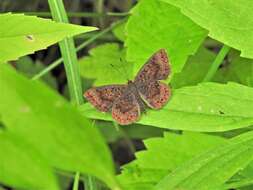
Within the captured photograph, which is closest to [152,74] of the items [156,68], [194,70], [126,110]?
[156,68]

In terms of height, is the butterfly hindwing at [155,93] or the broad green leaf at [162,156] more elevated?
the butterfly hindwing at [155,93]

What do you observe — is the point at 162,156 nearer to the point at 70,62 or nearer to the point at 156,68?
the point at 156,68

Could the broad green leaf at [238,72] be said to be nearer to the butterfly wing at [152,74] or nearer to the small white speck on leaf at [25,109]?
the butterfly wing at [152,74]

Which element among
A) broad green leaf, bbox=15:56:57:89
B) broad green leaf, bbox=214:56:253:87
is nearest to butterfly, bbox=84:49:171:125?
broad green leaf, bbox=214:56:253:87

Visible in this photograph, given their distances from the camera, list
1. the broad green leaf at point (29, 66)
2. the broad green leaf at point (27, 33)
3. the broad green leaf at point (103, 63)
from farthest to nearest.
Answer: the broad green leaf at point (29, 66), the broad green leaf at point (103, 63), the broad green leaf at point (27, 33)

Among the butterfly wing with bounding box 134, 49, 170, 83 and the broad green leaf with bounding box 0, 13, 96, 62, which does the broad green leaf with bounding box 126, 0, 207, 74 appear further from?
the broad green leaf with bounding box 0, 13, 96, 62

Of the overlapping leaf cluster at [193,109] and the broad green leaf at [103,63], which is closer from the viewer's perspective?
the overlapping leaf cluster at [193,109]

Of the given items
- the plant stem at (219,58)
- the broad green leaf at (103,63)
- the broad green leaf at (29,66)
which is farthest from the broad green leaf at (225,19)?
the broad green leaf at (29,66)
